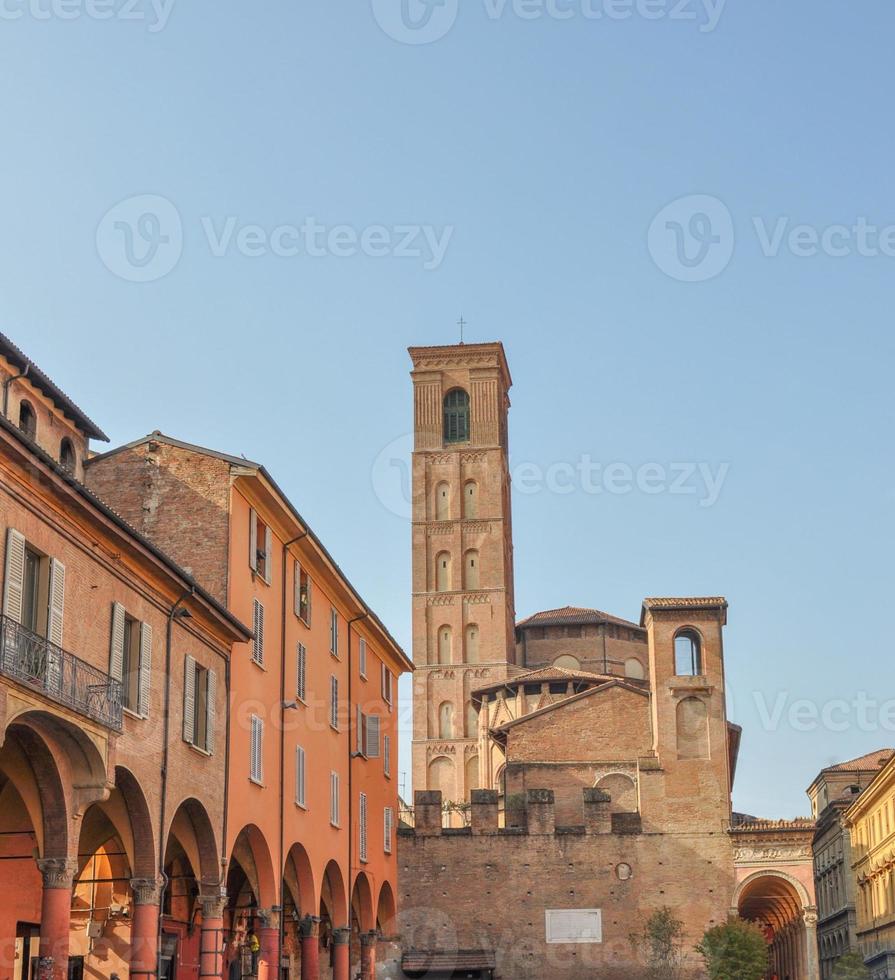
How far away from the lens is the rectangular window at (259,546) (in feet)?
92.2

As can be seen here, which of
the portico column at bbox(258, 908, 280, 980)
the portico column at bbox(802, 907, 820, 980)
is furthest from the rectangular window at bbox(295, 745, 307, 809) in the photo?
the portico column at bbox(802, 907, 820, 980)

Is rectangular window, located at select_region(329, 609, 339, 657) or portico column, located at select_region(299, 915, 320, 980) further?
rectangular window, located at select_region(329, 609, 339, 657)

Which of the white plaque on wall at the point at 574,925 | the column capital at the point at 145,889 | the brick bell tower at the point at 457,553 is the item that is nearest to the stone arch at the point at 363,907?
the white plaque on wall at the point at 574,925

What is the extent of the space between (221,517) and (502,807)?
109 feet

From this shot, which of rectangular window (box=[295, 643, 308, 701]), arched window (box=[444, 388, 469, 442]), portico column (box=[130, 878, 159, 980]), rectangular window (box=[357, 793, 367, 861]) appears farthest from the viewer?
arched window (box=[444, 388, 469, 442])

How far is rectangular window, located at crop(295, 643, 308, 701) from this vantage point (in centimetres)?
3050

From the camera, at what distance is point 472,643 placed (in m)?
84.2

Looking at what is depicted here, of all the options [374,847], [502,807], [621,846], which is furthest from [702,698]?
[374,847]

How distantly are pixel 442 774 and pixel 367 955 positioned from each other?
141ft

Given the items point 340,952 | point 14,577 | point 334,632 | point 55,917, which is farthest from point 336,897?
point 14,577

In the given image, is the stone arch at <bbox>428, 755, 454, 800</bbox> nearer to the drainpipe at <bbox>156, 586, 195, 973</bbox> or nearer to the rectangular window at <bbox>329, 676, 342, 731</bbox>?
the rectangular window at <bbox>329, 676, 342, 731</bbox>

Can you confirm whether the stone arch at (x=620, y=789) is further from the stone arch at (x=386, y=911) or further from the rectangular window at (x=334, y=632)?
the rectangular window at (x=334, y=632)

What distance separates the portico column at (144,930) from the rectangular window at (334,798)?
37.1 feet

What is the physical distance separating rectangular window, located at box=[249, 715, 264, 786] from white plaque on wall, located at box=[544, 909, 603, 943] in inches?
879
